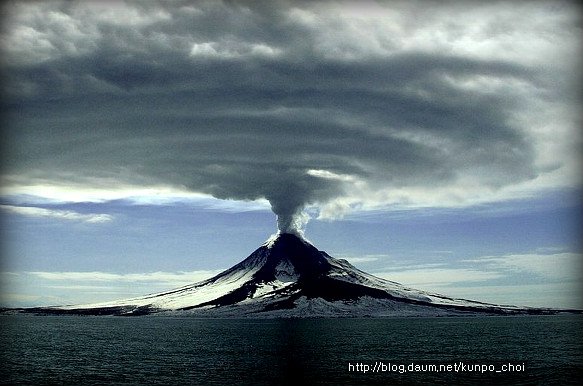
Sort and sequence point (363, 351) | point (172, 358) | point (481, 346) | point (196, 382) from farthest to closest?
point (481, 346) < point (363, 351) < point (172, 358) < point (196, 382)

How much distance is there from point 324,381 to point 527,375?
1274 inches

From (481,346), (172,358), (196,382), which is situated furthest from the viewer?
(481,346)

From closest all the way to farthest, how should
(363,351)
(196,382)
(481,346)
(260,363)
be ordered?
(196,382)
(260,363)
(363,351)
(481,346)

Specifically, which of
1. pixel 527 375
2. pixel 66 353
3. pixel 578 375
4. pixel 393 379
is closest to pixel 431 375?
pixel 393 379

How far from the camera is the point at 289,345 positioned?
145625 mm

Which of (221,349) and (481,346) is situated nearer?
(221,349)

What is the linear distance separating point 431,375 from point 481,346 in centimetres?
6483

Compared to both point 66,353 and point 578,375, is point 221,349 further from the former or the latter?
point 578,375

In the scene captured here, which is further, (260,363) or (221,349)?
(221,349)

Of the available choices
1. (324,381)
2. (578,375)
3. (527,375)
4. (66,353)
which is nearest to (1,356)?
(66,353)

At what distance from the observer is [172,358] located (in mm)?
114500

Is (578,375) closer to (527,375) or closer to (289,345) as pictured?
(527,375)

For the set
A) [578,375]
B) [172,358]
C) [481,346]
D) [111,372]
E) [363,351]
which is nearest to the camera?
[578,375]

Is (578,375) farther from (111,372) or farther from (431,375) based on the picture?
(111,372)
